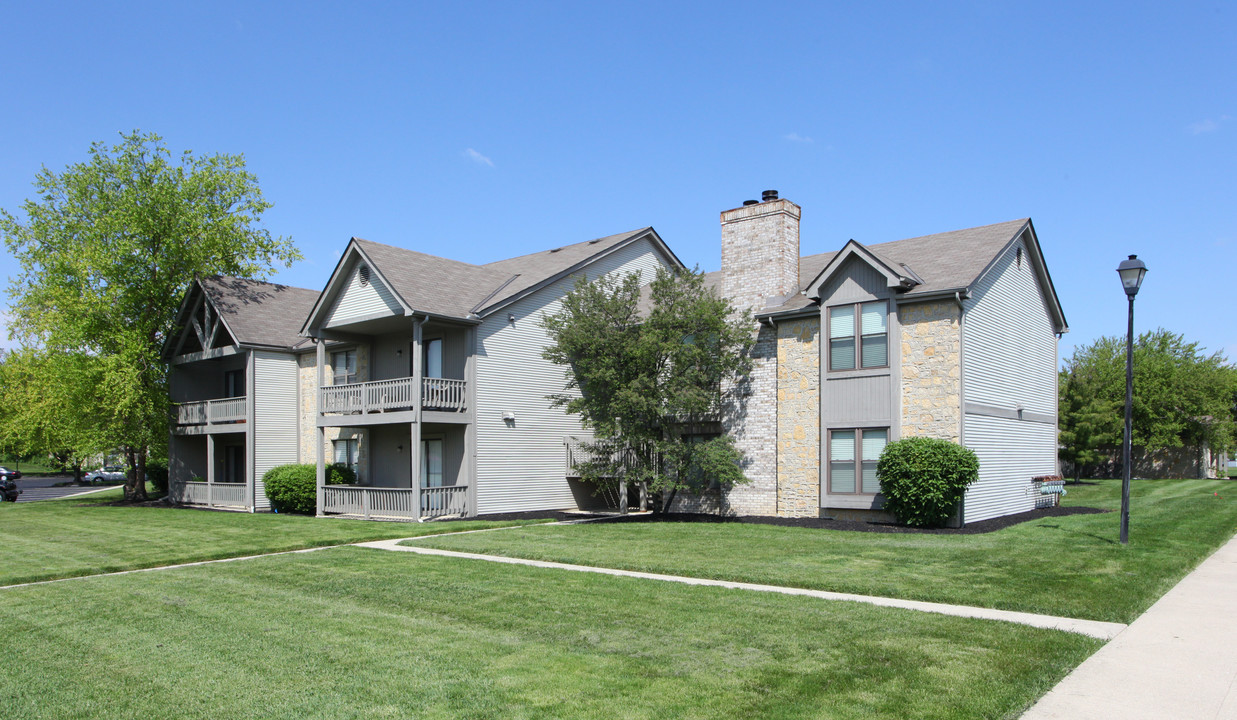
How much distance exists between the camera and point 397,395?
2397cm

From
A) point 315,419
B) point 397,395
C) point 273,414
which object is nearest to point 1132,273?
point 397,395

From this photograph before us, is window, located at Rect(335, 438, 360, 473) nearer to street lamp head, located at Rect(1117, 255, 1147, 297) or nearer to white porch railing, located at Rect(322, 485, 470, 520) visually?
white porch railing, located at Rect(322, 485, 470, 520)

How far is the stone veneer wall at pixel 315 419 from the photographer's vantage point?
91.9ft

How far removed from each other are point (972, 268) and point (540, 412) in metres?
12.8

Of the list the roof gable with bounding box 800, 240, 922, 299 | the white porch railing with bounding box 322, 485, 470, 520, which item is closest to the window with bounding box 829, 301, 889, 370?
the roof gable with bounding box 800, 240, 922, 299

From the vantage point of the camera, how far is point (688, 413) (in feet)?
73.3

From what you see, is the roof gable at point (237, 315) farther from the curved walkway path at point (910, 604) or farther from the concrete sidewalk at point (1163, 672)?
the concrete sidewalk at point (1163, 672)

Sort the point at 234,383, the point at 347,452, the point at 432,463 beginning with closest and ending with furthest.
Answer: the point at 432,463, the point at 347,452, the point at 234,383

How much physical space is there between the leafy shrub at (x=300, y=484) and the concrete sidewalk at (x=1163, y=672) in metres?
23.1

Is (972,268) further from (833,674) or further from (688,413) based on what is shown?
(833,674)

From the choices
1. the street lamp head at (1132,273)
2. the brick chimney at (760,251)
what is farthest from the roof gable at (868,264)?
the street lamp head at (1132,273)

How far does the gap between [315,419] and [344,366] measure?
2.08 metres

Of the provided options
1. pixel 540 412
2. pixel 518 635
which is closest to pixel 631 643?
pixel 518 635

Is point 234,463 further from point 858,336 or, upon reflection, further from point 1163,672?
point 1163,672
